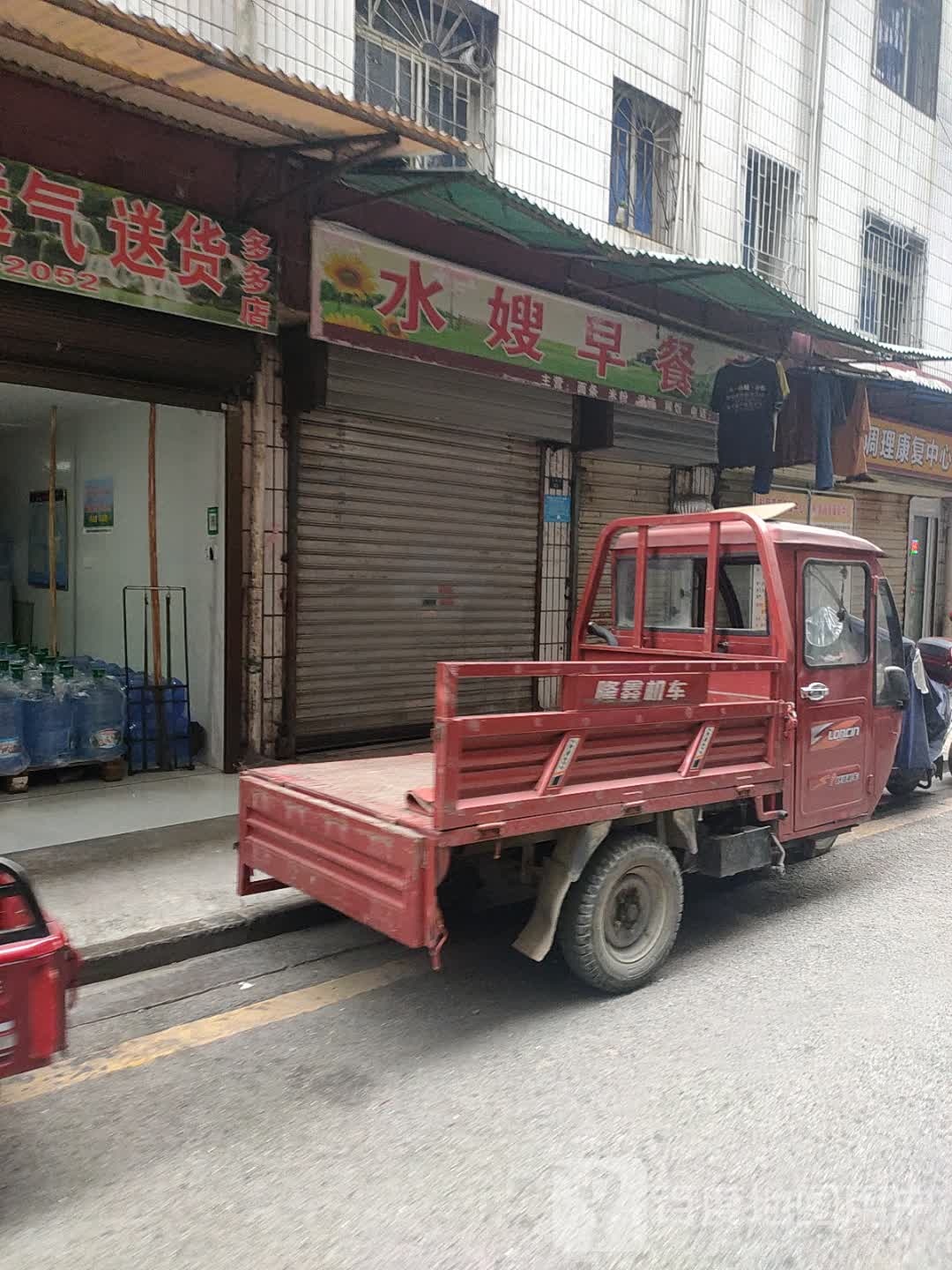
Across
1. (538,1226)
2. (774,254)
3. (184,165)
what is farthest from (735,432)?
(538,1226)

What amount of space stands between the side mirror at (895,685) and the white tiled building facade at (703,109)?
6.05 m

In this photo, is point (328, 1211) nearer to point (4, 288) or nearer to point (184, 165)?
point (4, 288)

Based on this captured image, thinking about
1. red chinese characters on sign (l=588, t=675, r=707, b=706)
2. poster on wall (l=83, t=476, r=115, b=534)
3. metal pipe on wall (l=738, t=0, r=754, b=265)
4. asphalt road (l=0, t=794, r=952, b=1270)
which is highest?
metal pipe on wall (l=738, t=0, r=754, b=265)

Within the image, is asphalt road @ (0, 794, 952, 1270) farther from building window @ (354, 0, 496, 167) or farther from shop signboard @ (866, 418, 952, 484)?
shop signboard @ (866, 418, 952, 484)

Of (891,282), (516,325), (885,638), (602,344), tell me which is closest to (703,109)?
(602,344)

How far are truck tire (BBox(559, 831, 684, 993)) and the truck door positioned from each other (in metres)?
1.15

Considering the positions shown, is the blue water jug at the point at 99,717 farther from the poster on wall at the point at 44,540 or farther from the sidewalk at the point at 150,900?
the poster on wall at the point at 44,540

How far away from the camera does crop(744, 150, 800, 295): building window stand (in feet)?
40.9

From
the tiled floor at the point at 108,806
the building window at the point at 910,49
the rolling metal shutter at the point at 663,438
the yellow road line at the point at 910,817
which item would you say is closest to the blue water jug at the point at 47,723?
the tiled floor at the point at 108,806

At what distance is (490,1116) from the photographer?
3.08 m

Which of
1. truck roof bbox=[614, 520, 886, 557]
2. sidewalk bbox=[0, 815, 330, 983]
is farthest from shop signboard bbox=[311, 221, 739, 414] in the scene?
sidewalk bbox=[0, 815, 330, 983]

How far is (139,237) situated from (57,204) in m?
0.49

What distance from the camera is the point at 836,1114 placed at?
122 inches

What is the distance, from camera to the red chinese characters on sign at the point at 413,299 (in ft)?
23.7
